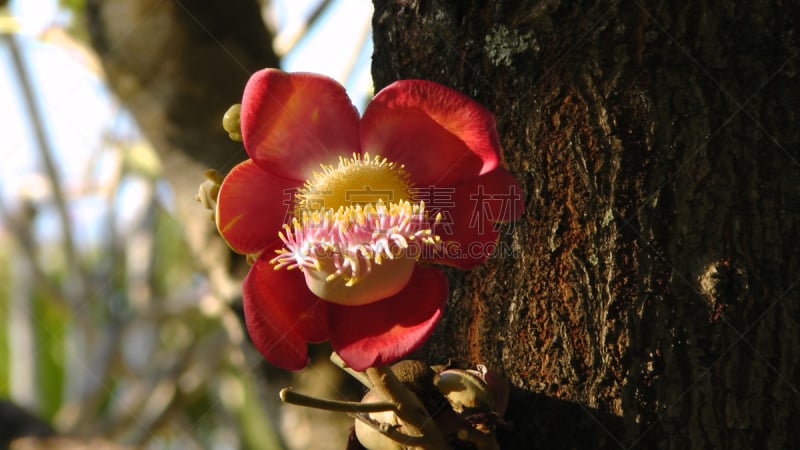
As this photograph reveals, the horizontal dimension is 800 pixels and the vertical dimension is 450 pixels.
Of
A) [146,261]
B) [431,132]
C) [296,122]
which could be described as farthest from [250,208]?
[146,261]

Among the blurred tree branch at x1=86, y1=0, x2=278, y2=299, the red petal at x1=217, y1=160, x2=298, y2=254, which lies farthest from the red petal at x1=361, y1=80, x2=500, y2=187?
the blurred tree branch at x1=86, y1=0, x2=278, y2=299

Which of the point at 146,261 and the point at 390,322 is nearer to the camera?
the point at 390,322

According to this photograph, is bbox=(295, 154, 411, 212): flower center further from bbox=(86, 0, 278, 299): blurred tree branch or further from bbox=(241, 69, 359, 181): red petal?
bbox=(86, 0, 278, 299): blurred tree branch

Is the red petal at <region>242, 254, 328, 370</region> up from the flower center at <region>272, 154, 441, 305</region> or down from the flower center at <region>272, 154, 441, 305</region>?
down

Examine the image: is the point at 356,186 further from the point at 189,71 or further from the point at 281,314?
the point at 189,71

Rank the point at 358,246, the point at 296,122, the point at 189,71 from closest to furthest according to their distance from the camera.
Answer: the point at 358,246 → the point at 296,122 → the point at 189,71

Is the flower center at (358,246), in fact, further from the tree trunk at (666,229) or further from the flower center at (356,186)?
the tree trunk at (666,229)

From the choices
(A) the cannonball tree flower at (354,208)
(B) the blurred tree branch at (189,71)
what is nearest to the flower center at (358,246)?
(A) the cannonball tree flower at (354,208)
